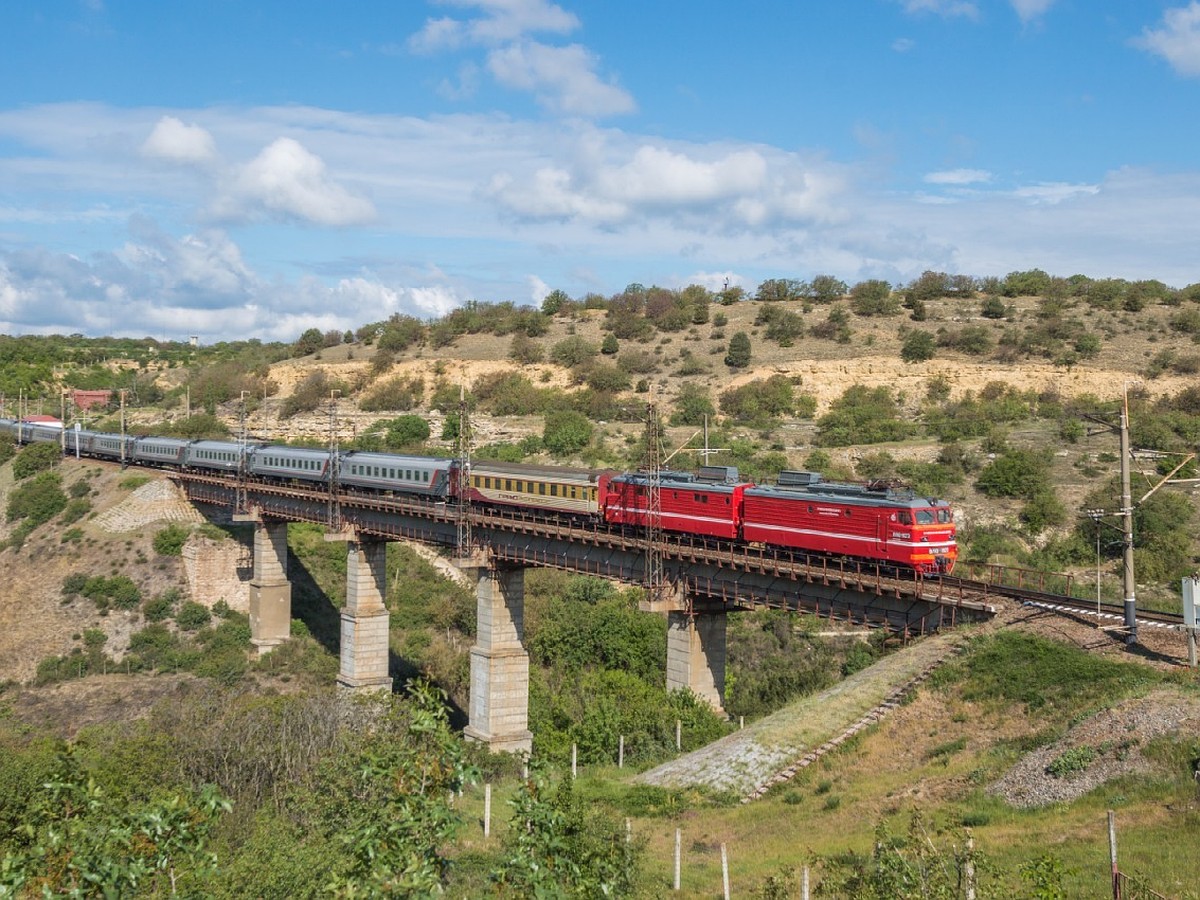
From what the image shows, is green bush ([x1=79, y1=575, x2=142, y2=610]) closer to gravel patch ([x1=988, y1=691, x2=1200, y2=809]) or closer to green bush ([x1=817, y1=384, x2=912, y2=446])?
green bush ([x1=817, y1=384, x2=912, y2=446])

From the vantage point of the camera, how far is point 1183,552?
56.4 m

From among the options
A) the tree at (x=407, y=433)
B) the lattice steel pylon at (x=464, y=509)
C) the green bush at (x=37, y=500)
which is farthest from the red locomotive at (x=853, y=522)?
the tree at (x=407, y=433)

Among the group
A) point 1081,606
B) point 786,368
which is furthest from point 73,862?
point 786,368

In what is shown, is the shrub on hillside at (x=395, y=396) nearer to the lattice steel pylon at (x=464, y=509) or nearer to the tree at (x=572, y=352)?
the tree at (x=572, y=352)

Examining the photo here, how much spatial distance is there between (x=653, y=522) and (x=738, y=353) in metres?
69.0

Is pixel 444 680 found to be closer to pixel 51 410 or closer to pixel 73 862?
pixel 73 862

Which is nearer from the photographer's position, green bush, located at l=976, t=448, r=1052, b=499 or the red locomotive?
the red locomotive

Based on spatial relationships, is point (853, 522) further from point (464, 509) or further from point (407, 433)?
point (407, 433)

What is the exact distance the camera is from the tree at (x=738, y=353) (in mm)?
107500

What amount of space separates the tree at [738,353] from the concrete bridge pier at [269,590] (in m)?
55.7

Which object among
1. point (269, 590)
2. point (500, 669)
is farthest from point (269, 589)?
point (500, 669)

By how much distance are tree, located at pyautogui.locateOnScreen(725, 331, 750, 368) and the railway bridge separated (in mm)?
54840

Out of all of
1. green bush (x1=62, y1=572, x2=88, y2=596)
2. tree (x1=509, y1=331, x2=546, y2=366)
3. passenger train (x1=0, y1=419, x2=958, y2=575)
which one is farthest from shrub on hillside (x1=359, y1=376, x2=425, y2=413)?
green bush (x1=62, y1=572, x2=88, y2=596)

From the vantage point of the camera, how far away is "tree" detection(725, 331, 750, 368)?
107500mm
